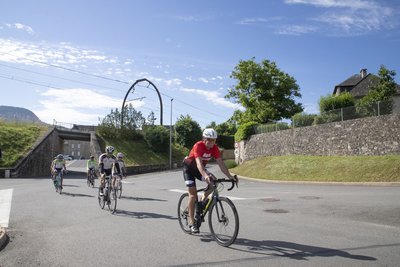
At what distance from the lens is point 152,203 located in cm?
1388

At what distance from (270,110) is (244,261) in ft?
145

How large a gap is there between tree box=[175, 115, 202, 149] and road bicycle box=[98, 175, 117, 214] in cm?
5797

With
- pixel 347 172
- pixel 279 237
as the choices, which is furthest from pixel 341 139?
pixel 279 237

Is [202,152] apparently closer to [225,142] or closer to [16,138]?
[16,138]

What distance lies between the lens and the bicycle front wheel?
6.60m

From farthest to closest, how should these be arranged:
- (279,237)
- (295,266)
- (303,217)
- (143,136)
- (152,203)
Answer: (143,136), (152,203), (303,217), (279,237), (295,266)

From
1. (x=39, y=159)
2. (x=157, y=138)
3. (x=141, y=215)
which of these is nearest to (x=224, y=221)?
(x=141, y=215)

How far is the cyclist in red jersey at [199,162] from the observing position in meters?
7.15

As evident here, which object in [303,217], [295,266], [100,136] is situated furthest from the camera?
[100,136]

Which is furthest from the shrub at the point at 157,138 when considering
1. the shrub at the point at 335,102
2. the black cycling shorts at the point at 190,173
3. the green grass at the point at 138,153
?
the black cycling shorts at the point at 190,173

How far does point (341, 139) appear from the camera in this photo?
84.3ft

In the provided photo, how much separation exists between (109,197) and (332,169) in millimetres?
15133

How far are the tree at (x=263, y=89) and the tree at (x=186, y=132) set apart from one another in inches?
838

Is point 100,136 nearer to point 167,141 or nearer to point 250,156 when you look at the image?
point 167,141
